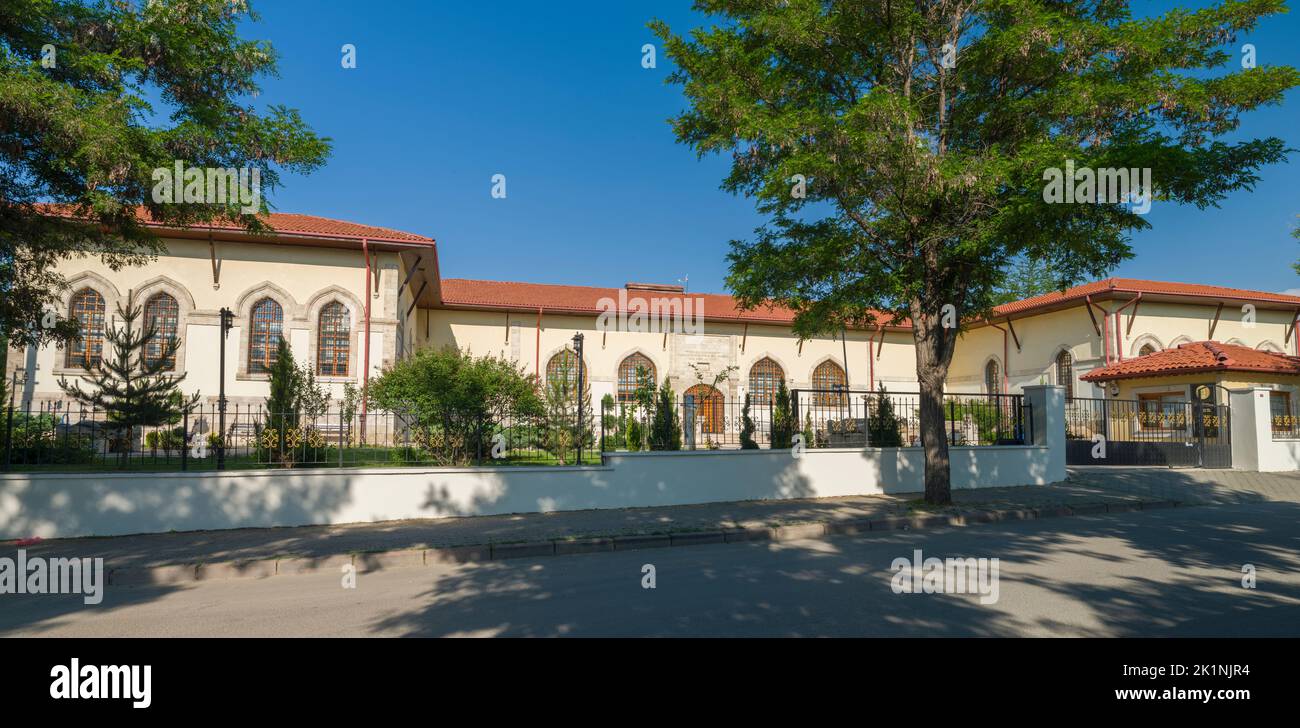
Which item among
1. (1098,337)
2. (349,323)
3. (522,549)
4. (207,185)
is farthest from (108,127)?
(1098,337)

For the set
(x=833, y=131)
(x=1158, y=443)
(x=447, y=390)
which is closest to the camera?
(x=833, y=131)

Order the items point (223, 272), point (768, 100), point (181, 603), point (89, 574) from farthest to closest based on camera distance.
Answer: point (223, 272)
point (768, 100)
point (89, 574)
point (181, 603)

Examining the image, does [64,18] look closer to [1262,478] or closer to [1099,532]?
[1099,532]

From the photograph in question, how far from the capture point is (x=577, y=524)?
9.23m

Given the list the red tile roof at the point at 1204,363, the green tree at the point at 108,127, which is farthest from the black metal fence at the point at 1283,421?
the green tree at the point at 108,127

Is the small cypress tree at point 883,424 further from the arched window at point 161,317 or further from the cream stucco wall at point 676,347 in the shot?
the arched window at point 161,317

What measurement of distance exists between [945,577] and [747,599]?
1922 mm

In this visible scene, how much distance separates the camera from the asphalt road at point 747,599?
462 centimetres

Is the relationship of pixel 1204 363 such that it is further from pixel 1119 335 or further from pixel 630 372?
pixel 630 372

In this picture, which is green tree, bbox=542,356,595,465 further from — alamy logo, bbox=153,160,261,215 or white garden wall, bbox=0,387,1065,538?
alamy logo, bbox=153,160,261,215

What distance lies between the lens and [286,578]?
6875 mm
